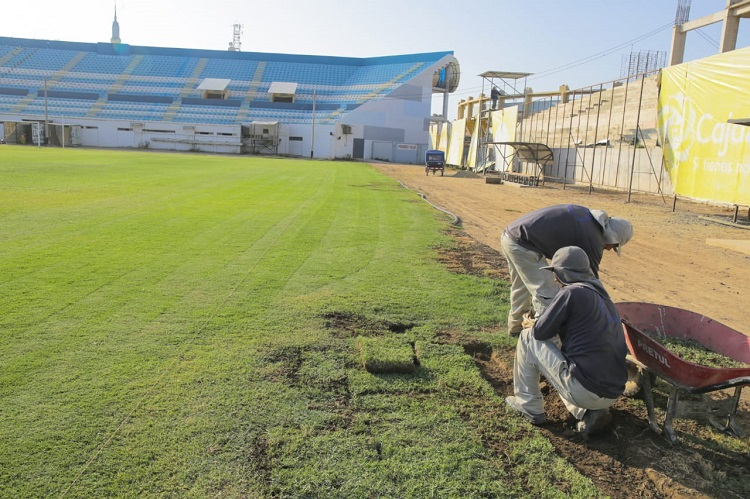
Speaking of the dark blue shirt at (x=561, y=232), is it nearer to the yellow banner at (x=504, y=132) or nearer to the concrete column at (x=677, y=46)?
the concrete column at (x=677, y=46)

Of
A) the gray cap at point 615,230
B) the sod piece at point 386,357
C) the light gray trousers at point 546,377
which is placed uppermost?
the gray cap at point 615,230

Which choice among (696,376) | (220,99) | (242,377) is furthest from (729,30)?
(220,99)

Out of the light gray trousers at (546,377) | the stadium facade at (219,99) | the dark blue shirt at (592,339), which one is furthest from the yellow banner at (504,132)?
the dark blue shirt at (592,339)

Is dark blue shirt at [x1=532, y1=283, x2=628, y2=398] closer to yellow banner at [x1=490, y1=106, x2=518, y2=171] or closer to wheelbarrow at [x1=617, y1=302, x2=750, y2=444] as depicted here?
wheelbarrow at [x1=617, y1=302, x2=750, y2=444]

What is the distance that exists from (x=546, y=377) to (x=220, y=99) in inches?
2766

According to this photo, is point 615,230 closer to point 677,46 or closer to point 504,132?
point 677,46

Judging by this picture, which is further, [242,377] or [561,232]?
[561,232]

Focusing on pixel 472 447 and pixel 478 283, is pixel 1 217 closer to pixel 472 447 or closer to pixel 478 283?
pixel 478 283

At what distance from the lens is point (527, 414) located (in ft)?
13.6

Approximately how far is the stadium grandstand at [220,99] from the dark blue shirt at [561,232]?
57.8m

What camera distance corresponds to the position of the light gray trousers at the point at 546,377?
12.5ft

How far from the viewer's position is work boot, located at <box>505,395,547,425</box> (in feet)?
13.5

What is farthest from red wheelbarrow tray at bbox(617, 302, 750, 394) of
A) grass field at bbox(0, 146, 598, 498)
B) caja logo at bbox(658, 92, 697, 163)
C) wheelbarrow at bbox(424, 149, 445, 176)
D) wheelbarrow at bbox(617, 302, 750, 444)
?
wheelbarrow at bbox(424, 149, 445, 176)

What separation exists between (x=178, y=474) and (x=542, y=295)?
3443mm
